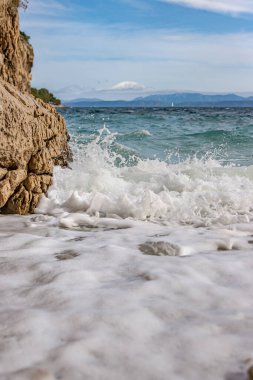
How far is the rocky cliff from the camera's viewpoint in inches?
181

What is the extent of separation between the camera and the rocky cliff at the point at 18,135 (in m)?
4.60

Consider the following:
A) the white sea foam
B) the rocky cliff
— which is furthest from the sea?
the rocky cliff

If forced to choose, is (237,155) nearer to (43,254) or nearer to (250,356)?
(43,254)

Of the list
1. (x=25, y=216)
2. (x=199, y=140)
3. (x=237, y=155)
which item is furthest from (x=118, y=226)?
(x=199, y=140)

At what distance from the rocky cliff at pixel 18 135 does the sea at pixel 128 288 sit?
0.24m

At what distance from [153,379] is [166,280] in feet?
3.44

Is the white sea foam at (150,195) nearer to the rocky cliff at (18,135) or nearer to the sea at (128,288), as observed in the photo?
the sea at (128,288)

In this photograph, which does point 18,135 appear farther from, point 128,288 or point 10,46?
point 128,288

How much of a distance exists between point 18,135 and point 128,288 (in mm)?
2634

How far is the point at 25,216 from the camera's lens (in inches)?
188

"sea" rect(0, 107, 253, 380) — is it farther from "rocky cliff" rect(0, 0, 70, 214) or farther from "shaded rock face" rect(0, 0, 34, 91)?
"shaded rock face" rect(0, 0, 34, 91)

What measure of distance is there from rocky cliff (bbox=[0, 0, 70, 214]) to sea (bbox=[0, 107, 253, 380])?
0.79 ft

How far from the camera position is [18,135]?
4676mm

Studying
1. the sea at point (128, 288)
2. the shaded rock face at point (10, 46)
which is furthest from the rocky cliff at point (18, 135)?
the sea at point (128, 288)
